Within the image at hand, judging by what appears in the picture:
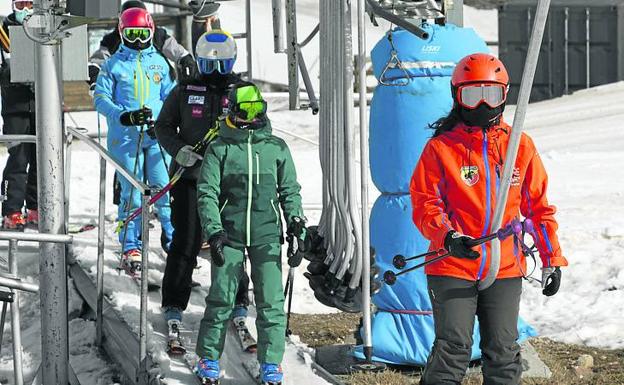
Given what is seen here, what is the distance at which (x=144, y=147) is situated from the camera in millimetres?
8234

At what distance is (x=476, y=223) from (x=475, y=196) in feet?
0.37

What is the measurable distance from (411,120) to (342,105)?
3.47ft

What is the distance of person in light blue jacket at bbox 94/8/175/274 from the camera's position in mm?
8195

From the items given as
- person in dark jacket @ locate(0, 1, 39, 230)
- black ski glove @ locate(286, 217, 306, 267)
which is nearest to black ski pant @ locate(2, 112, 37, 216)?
person in dark jacket @ locate(0, 1, 39, 230)

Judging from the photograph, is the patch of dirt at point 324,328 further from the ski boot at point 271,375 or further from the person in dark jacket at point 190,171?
the ski boot at point 271,375

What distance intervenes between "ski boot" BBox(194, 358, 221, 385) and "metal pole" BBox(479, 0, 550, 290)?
1387mm

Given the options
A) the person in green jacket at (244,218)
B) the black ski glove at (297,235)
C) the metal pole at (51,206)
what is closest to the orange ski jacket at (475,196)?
the black ski glove at (297,235)

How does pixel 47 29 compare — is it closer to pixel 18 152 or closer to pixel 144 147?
pixel 144 147

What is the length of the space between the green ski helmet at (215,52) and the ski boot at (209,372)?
1.65 metres

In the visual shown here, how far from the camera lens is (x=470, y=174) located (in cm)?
547

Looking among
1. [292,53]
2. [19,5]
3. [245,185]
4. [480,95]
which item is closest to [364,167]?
[245,185]

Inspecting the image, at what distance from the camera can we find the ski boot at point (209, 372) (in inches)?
240

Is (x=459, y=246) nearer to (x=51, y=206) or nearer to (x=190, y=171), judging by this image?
(x=190, y=171)

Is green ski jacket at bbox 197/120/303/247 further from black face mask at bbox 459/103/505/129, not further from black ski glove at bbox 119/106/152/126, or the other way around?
black ski glove at bbox 119/106/152/126
